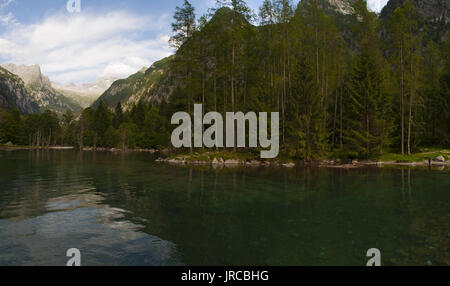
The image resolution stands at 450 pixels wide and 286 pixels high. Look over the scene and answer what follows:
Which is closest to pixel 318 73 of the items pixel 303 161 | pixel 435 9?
pixel 303 161

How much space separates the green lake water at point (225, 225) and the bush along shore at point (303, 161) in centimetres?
1792

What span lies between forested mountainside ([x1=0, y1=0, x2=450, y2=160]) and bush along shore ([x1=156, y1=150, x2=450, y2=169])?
4.07 ft

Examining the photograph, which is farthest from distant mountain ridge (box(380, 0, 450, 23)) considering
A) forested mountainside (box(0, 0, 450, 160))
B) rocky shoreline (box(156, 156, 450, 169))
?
rocky shoreline (box(156, 156, 450, 169))

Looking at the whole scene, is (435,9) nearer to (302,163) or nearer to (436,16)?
(436,16)

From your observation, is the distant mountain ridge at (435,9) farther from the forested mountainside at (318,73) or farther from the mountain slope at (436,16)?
the forested mountainside at (318,73)

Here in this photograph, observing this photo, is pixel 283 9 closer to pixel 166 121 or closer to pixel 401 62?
pixel 401 62

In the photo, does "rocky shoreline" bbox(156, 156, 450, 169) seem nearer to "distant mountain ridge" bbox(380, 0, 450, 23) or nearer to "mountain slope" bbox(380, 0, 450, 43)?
"mountain slope" bbox(380, 0, 450, 43)

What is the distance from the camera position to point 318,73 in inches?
1592

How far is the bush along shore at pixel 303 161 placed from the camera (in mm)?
33969

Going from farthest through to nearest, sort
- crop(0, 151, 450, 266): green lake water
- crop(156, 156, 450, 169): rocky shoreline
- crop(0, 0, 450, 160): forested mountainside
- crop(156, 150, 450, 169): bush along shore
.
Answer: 1. crop(0, 0, 450, 160): forested mountainside
2. crop(156, 150, 450, 169): bush along shore
3. crop(156, 156, 450, 169): rocky shoreline
4. crop(0, 151, 450, 266): green lake water

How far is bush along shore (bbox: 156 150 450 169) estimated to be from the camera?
33969 millimetres

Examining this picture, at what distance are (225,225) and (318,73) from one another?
36.2 meters

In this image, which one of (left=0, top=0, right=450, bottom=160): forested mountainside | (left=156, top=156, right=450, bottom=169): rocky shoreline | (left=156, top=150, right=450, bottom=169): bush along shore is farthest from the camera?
(left=0, top=0, right=450, bottom=160): forested mountainside
